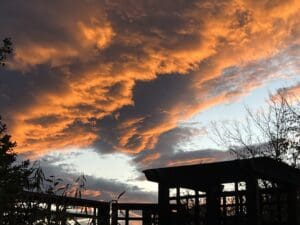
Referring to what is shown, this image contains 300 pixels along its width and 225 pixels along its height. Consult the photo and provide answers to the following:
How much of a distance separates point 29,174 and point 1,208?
2.14 ft

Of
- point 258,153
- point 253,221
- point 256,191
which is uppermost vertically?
point 258,153

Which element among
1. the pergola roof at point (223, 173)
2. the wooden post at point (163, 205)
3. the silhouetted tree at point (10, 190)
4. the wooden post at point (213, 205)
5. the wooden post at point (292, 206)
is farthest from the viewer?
the wooden post at point (292, 206)

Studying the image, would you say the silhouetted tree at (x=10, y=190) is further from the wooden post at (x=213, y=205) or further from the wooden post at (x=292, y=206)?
the wooden post at (x=292, y=206)

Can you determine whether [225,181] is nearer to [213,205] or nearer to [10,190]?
[213,205]

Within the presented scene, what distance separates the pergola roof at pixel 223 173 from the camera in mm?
13391

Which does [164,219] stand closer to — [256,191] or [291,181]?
[256,191]

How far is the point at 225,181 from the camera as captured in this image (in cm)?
1548

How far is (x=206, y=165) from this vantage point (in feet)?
45.7

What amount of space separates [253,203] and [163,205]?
307 cm

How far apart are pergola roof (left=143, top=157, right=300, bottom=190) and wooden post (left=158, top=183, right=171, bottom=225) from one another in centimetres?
26

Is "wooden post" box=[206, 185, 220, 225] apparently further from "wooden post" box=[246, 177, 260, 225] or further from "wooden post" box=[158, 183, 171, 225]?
"wooden post" box=[246, 177, 260, 225]

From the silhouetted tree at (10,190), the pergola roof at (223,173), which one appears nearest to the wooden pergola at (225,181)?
the pergola roof at (223,173)

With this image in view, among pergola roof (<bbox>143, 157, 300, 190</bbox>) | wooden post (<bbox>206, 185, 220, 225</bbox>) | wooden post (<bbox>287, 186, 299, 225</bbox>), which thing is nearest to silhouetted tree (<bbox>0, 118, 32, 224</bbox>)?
pergola roof (<bbox>143, 157, 300, 190</bbox>)

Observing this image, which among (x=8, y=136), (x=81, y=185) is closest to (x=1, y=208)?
(x=81, y=185)
